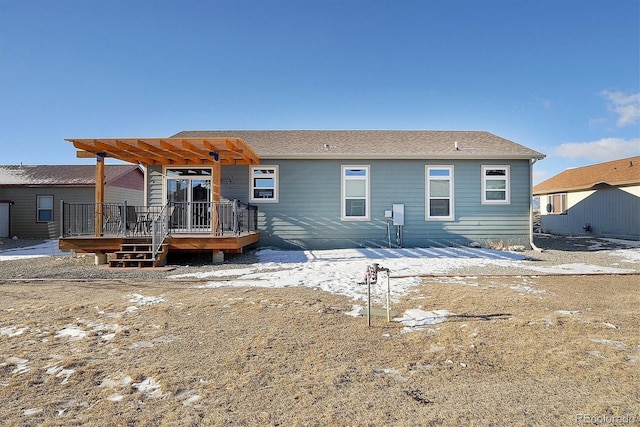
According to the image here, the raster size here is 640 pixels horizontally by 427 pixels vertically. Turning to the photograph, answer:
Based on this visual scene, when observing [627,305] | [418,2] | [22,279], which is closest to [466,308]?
[627,305]

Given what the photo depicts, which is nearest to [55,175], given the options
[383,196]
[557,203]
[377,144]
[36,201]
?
[36,201]

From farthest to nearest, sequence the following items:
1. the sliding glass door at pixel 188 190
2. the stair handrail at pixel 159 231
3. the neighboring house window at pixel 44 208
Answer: the neighboring house window at pixel 44 208 → the sliding glass door at pixel 188 190 → the stair handrail at pixel 159 231

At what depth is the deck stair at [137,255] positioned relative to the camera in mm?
Answer: 8602

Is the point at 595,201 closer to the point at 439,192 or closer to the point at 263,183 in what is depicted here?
the point at 439,192

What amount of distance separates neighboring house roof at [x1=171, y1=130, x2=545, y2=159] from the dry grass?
7.11 metres

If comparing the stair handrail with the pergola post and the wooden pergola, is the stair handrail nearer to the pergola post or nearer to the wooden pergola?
the pergola post

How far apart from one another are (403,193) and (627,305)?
291 inches

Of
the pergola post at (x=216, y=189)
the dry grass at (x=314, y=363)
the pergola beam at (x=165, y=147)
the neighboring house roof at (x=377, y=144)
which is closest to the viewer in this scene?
the dry grass at (x=314, y=363)

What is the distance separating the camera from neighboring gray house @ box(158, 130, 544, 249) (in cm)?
1168

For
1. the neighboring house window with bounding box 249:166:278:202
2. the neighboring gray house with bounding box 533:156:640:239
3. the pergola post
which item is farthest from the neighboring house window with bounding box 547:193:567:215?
the pergola post

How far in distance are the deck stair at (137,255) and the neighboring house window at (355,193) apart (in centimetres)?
578

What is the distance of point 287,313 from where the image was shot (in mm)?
4547

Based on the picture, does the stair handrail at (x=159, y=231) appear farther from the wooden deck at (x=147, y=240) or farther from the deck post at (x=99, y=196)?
the deck post at (x=99, y=196)

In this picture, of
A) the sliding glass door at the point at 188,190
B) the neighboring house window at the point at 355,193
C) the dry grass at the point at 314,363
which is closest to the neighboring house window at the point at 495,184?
the neighboring house window at the point at 355,193
